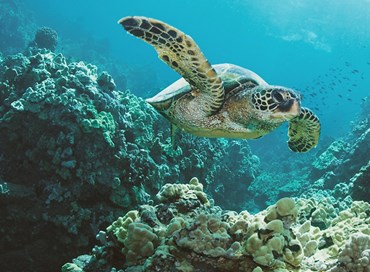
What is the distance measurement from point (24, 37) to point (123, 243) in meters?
27.3

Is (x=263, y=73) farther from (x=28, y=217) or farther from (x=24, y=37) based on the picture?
(x=28, y=217)

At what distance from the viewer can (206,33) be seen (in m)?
98.0

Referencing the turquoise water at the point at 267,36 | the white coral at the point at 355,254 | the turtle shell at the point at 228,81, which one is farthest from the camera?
the turquoise water at the point at 267,36

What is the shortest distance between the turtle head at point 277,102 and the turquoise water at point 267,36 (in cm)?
2407

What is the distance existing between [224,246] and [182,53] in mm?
1908

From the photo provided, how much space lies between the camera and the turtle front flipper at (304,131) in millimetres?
4043

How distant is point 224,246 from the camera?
2.45 m

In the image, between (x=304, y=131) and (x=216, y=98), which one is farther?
(x=304, y=131)

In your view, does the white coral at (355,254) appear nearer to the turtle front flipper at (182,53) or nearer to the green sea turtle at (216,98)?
the green sea turtle at (216,98)

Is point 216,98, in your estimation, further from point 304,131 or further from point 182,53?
point 304,131

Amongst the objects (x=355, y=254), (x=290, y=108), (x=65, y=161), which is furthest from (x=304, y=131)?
(x=65, y=161)

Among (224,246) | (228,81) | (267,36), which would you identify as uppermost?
(267,36)

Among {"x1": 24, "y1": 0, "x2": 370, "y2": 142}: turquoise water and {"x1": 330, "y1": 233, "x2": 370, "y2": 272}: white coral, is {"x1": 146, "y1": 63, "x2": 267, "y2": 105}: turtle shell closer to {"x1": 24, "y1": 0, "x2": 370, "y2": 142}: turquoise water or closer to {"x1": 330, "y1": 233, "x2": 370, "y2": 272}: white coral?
{"x1": 330, "y1": 233, "x2": 370, "y2": 272}: white coral

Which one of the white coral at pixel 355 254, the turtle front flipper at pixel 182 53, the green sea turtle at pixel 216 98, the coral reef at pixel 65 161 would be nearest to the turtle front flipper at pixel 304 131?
the green sea turtle at pixel 216 98
